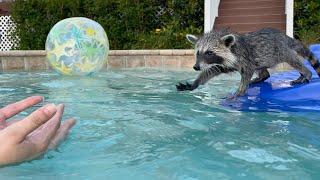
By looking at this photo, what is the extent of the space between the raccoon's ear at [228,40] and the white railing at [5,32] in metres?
9.88

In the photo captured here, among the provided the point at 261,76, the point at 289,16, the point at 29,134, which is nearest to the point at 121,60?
the point at 289,16

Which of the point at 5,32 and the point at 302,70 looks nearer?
the point at 302,70

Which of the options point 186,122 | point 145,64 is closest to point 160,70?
point 145,64

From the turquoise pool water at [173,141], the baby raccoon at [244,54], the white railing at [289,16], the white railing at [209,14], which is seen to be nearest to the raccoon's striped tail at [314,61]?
the baby raccoon at [244,54]

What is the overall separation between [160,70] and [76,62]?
3.13 m

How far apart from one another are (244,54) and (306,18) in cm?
746

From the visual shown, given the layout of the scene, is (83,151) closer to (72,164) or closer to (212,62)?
(72,164)

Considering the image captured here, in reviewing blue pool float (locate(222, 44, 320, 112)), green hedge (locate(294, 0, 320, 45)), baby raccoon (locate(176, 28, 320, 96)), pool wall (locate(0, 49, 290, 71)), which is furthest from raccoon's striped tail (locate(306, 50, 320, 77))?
green hedge (locate(294, 0, 320, 45))

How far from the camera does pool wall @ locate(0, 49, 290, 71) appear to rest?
34.6ft

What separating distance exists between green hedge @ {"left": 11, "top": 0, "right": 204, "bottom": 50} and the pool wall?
1.91m

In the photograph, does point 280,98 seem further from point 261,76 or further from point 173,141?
point 173,141

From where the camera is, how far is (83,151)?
132 inches

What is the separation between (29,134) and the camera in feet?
9.14

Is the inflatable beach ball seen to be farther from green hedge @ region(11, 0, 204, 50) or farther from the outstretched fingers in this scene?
green hedge @ region(11, 0, 204, 50)
